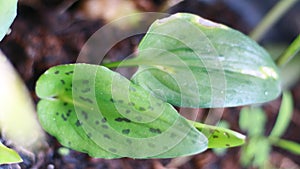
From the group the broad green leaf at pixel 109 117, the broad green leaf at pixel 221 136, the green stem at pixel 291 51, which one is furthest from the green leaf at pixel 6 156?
the green stem at pixel 291 51

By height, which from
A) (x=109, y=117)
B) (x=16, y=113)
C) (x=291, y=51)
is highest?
(x=291, y=51)

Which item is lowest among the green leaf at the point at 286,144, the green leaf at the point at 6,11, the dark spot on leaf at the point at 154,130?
the green leaf at the point at 286,144

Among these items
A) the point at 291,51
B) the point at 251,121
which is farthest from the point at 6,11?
the point at 251,121

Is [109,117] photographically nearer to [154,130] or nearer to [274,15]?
[154,130]

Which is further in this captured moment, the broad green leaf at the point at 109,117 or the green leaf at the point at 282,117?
the green leaf at the point at 282,117

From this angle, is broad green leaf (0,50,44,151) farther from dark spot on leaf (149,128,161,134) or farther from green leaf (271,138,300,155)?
green leaf (271,138,300,155)

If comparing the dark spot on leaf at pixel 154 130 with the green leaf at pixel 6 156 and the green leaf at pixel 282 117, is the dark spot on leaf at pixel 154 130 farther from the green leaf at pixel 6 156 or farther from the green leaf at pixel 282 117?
the green leaf at pixel 282 117
